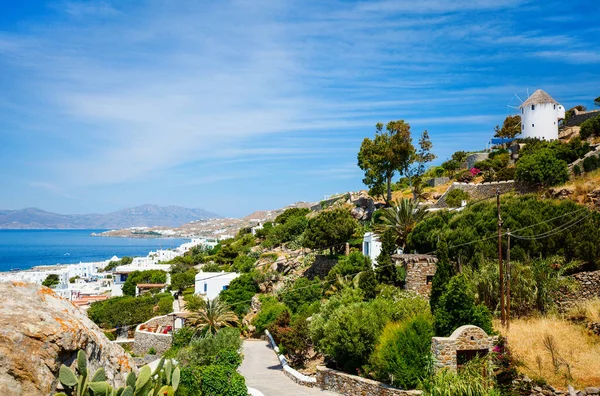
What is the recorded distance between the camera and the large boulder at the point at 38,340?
19.0 feet

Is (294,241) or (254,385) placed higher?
(294,241)

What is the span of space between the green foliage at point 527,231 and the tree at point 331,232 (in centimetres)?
1152

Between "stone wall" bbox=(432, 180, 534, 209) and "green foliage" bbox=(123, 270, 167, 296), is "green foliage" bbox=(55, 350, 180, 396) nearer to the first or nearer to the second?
"stone wall" bbox=(432, 180, 534, 209)

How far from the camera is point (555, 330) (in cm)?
1666

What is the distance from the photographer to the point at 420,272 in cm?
2508

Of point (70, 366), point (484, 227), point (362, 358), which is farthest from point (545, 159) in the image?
point (70, 366)

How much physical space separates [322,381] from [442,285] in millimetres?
5646

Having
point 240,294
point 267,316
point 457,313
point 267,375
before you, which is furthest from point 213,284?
point 457,313

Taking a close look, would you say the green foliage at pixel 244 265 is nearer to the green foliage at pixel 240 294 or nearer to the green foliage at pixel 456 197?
the green foliage at pixel 240 294

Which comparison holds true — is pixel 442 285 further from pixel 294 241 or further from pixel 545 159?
pixel 294 241

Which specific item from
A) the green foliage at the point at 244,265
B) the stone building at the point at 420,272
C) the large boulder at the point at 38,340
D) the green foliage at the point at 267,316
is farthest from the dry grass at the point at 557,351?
the green foliage at the point at 244,265

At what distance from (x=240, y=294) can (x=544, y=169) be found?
24.1 metres

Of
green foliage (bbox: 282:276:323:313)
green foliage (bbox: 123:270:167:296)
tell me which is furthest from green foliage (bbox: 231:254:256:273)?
green foliage (bbox: 282:276:323:313)

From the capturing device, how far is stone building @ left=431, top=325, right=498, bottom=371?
46.6 ft
